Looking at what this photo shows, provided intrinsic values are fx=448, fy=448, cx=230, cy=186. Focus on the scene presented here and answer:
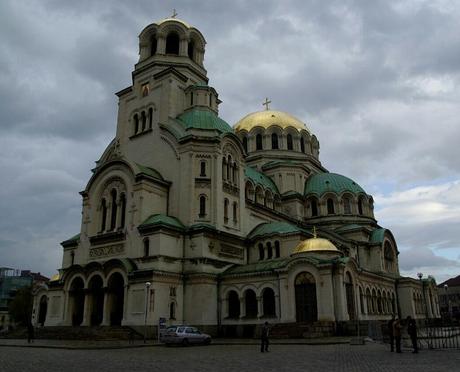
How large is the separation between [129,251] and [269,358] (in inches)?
817

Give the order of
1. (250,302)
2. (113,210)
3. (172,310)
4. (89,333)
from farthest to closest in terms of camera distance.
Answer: (113,210) < (250,302) < (172,310) < (89,333)

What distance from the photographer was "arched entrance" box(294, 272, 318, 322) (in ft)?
105

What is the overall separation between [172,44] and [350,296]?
3133 centimetres

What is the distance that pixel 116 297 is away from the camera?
35812 millimetres

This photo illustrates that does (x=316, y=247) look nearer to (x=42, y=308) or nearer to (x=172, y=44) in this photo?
(x=172, y=44)

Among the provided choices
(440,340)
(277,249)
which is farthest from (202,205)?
(440,340)

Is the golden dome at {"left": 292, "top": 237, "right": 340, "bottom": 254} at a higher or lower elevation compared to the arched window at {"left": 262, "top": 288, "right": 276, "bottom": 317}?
higher

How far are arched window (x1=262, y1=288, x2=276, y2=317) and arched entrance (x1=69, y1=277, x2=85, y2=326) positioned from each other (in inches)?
611

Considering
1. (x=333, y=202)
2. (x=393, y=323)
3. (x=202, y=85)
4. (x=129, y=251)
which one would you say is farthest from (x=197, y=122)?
(x=393, y=323)

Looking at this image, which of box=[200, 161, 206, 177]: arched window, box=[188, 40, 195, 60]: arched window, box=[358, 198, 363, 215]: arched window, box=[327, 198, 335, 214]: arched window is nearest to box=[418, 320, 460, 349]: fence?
box=[200, 161, 206, 177]: arched window

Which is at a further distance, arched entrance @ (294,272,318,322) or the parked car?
arched entrance @ (294,272,318,322)

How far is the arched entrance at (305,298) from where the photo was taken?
32.0 m

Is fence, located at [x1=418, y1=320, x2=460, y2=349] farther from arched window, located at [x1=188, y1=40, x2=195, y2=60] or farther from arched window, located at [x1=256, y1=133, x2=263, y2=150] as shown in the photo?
arched window, located at [x1=188, y1=40, x2=195, y2=60]

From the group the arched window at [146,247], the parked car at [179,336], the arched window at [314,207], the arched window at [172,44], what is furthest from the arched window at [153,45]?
the parked car at [179,336]
